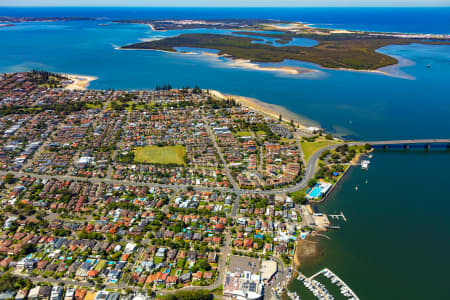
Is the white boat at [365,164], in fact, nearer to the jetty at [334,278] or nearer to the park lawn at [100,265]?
the jetty at [334,278]

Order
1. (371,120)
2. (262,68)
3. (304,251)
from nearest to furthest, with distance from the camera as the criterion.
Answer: (304,251), (371,120), (262,68)

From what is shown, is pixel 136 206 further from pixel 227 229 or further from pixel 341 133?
pixel 341 133

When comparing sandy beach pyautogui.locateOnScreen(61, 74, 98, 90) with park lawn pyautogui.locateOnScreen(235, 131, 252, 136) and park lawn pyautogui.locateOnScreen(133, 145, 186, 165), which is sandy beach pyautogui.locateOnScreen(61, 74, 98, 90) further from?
park lawn pyautogui.locateOnScreen(235, 131, 252, 136)

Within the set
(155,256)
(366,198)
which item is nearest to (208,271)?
(155,256)

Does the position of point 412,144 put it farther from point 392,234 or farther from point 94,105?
point 94,105

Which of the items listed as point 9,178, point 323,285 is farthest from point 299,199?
point 9,178

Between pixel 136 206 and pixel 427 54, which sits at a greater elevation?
pixel 427 54

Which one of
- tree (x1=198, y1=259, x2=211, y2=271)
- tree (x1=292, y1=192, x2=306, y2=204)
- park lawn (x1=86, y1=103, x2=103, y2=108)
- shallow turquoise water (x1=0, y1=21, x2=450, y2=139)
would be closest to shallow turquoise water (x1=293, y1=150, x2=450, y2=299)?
tree (x1=292, y1=192, x2=306, y2=204)
